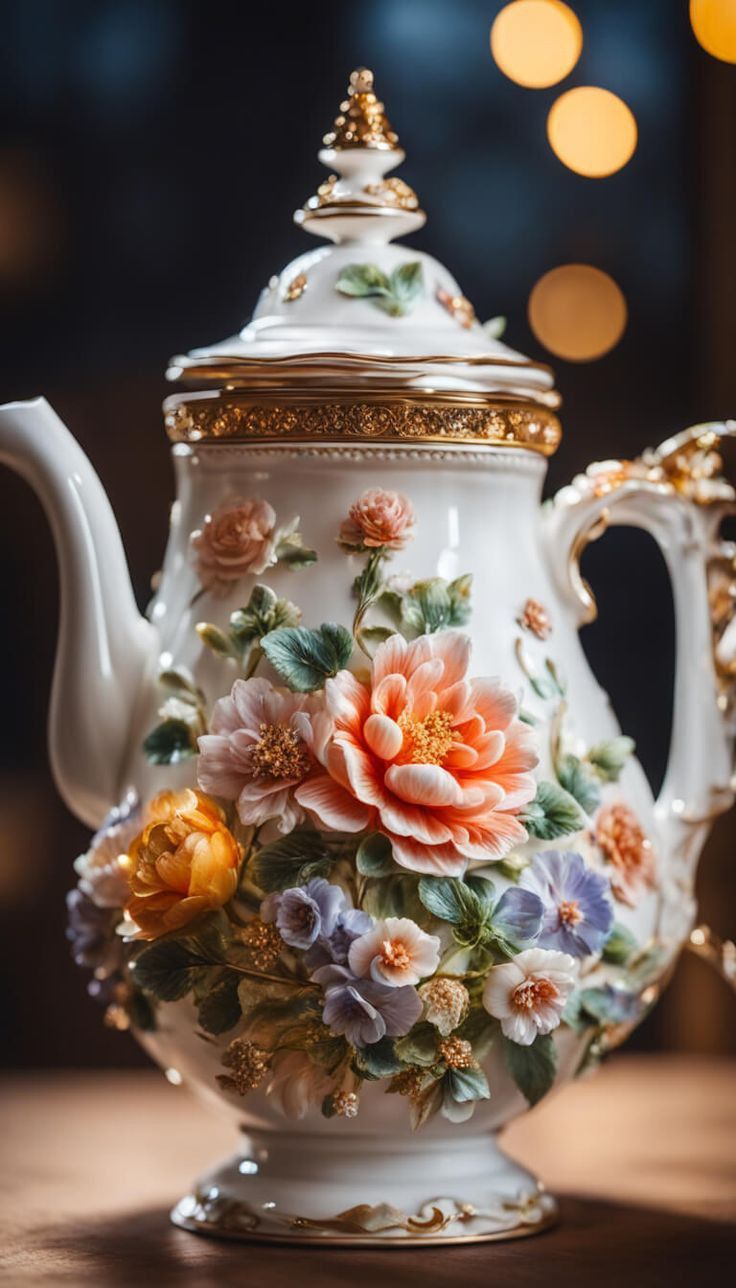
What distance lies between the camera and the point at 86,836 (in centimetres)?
192

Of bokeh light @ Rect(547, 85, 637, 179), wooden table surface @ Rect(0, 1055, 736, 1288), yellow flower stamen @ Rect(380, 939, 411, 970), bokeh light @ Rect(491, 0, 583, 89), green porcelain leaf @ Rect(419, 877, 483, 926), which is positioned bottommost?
wooden table surface @ Rect(0, 1055, 736, 1288)

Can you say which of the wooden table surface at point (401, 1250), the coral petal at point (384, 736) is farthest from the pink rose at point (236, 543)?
the wooden table surface at point (401, 1250)

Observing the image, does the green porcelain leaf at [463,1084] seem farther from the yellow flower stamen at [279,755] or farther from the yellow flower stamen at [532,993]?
the yellow flower stamen at [279,755]

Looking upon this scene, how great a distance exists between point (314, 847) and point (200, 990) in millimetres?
95

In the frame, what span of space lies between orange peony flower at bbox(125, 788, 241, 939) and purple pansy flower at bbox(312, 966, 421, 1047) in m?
0.07

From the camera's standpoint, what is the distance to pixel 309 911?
92cm

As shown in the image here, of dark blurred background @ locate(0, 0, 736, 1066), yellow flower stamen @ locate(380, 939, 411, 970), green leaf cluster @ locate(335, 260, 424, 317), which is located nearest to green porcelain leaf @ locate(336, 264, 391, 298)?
green leaf cluster @ locate(335, 260, 424, 317)

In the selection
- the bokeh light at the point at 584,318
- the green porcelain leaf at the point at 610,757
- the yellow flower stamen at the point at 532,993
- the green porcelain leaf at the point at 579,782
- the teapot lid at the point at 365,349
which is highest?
the bokeh light at the point at 584,318

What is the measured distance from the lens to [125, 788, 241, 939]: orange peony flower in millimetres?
941

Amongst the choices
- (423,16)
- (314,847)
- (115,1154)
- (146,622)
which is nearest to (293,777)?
(314,847)

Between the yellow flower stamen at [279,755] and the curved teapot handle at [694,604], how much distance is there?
209mm

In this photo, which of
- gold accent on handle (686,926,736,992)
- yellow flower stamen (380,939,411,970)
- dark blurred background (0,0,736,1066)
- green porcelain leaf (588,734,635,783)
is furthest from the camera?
dark blurred background (0,0,736,1066)

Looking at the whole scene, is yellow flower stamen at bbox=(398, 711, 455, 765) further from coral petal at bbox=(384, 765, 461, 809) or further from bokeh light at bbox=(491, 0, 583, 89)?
bokeh light at bbox=(491, 0, 583, 89)

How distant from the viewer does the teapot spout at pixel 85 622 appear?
103cm
